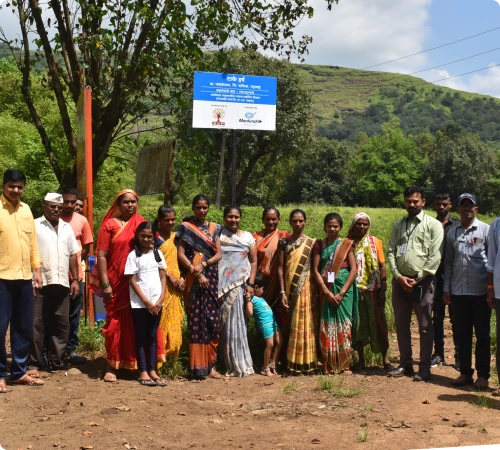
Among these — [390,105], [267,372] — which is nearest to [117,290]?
[267,372]

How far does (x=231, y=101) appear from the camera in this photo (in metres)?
13.0

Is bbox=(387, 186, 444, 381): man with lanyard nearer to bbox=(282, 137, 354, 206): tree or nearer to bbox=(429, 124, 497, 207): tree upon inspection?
bbox=(282, 137, 354, 206): tree

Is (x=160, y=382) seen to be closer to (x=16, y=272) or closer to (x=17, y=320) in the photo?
(x=17, y=320)

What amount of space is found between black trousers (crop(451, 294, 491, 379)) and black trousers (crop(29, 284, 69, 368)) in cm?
382

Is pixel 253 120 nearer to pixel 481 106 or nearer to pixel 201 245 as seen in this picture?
pixel 201 245

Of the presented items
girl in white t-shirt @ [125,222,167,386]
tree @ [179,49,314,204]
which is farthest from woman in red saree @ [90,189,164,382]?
tree @ [179,49,314,204]

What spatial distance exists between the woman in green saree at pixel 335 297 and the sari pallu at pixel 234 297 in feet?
2.43

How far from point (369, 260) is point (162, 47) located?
392 centimetres

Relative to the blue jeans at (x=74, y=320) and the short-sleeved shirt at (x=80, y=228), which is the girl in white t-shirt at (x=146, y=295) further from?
the short-sleeved shirt at (x=80, y=228)

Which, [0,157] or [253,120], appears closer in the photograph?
[253,120]

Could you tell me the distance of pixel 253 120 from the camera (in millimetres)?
13609

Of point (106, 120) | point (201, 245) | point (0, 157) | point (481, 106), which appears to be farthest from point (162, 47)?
point (481, 106)

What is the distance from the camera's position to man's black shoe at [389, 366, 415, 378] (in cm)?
630

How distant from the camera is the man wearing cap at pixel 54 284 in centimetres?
625
